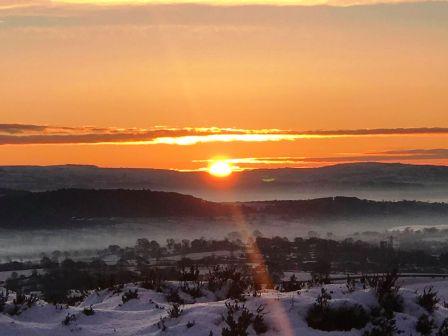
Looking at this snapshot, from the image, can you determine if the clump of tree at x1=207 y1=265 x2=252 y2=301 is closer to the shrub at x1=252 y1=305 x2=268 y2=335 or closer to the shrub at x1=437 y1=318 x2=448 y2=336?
the shrub at x1=252 y1=305 x2=268 y2=335

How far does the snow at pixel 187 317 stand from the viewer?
40.1ft

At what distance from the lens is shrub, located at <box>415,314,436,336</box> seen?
40.5ft

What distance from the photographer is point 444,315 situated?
1327 cm

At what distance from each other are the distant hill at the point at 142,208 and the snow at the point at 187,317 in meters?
60.7

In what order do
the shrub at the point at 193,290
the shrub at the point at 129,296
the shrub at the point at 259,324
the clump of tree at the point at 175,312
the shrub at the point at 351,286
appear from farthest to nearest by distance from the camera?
the shrub at the point at 193,290 → the shrub at the point at 129,296 → the shrub at the point at 351,286 → the clump of tree at the point at 175,312 → the shrub at the point at 259,324

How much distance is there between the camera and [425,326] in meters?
12.4

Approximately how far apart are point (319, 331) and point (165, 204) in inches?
2737

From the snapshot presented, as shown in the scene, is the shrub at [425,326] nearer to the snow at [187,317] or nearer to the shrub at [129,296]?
the snow at [187,317]

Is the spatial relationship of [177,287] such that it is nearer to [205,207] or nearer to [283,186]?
[205,207]

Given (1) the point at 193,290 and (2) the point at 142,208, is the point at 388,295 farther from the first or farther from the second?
(2) the point at 142,208

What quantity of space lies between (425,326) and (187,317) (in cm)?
387

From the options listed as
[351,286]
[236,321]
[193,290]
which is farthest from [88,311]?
[351,286]

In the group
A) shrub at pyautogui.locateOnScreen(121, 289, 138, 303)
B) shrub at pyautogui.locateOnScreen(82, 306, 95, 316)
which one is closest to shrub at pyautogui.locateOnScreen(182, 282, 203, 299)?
shrub at pyautogui.locateOnScreen(121, 289, 138, 303)

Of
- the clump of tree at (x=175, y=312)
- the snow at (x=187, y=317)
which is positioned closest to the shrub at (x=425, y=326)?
the snow at (x=187, y=317)
